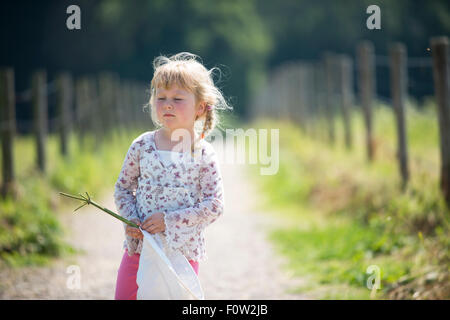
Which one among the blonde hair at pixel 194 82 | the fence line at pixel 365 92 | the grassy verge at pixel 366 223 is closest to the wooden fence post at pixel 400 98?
the fence line at pixel 365 92

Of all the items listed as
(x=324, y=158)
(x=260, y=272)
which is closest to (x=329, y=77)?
(x=324, y=158)

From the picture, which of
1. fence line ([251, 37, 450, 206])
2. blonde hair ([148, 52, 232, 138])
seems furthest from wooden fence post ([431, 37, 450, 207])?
blonde hair ([148, 52, 232, 138])

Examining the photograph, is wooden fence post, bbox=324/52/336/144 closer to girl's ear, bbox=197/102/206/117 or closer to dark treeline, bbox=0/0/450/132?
girl's ear, bbox=197/102/206/117

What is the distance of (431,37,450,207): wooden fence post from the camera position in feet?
17.7

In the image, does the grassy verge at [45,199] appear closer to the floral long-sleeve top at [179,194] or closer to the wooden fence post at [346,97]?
the floral long-sleeve top at [179,194]

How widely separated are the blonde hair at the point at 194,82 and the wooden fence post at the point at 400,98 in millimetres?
4052

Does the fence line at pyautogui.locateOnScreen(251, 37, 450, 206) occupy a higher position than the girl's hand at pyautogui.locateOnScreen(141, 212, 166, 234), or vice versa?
the fence line at pyautogui.locateOnScreen(251, 37, 450, 206)

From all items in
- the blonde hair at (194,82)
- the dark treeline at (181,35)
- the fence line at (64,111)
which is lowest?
the blonde hair at (194,82)

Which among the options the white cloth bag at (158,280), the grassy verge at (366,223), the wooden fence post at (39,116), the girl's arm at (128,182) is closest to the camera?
the white cloth bag at (158,280)

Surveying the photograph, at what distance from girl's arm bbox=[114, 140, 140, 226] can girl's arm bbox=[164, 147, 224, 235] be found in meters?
0.24

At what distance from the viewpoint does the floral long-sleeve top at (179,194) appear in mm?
2709

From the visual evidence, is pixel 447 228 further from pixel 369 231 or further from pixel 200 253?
pixel 200 253

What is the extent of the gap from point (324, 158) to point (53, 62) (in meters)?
24.6

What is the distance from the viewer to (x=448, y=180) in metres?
5.30
